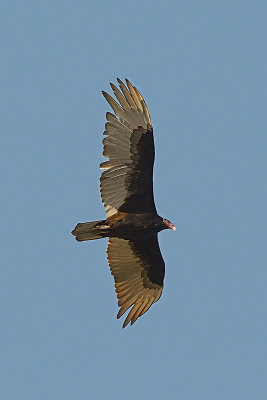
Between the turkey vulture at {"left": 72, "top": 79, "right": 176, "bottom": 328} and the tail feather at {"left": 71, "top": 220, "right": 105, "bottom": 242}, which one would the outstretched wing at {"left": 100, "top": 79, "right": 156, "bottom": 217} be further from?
the tail feather at {"left": 71, "top": 220, "right": 105, "bottom": 242}

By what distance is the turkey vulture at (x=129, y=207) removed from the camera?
51.6 ft

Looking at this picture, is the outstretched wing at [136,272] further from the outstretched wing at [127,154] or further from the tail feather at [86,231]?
the outstretched wing at [127,154]

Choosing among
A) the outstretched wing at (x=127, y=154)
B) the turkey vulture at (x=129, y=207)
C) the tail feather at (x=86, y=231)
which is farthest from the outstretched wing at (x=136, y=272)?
the outstretched wing at (x=127, y=154)

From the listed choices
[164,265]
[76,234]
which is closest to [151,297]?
[164,265]

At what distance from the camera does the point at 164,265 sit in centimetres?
1691

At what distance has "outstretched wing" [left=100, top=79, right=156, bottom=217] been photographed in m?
15.7

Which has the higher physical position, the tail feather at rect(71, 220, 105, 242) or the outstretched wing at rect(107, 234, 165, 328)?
the tail feather at rect(71, 220, 105, 242)

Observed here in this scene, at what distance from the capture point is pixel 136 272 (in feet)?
55.3

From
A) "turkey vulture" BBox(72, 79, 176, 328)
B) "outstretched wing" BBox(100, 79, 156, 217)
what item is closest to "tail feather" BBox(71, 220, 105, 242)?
"turkey vulture" BBox(72, 79, 176, 328)

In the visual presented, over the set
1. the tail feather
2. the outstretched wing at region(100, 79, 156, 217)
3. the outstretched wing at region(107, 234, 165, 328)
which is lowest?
the outstretched wing at region(107, 234, 165, 328)

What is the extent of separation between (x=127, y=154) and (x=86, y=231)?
1.21 meters

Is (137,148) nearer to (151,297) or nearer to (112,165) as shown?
(112,165)

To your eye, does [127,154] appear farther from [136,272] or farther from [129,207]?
[136,272]

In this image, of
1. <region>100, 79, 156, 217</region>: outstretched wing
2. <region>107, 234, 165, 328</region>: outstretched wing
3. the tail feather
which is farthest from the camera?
<region>107, 234, 165, 328</region>: outstretched wing
